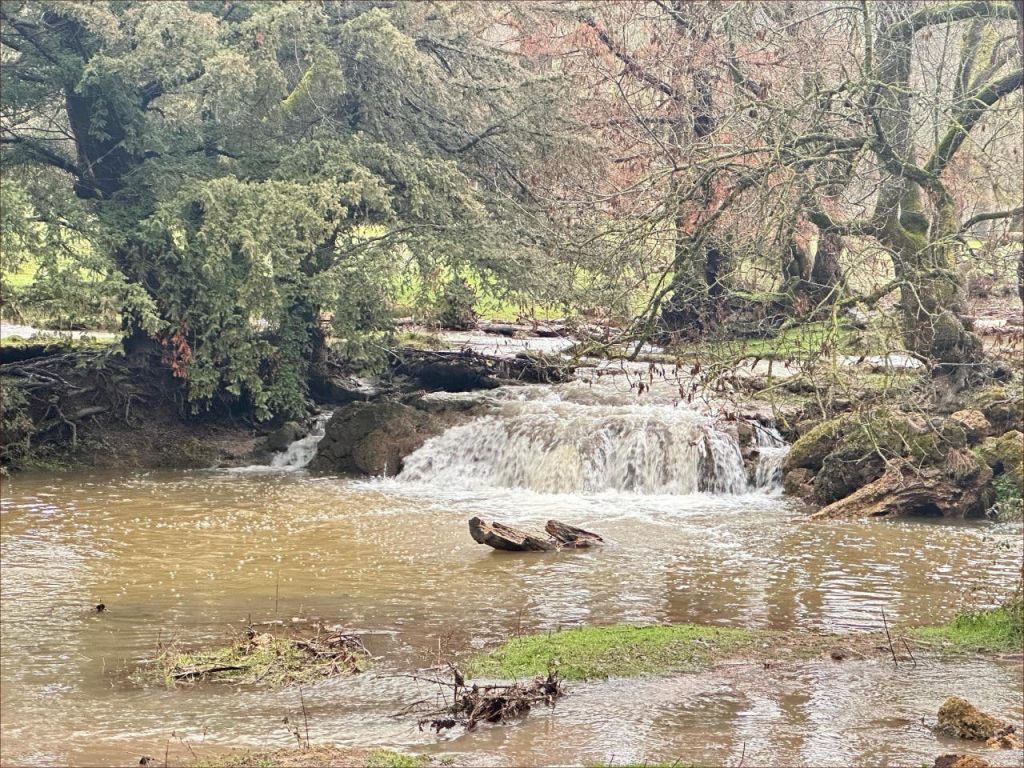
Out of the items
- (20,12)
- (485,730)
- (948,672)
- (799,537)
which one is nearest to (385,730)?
(485,730)

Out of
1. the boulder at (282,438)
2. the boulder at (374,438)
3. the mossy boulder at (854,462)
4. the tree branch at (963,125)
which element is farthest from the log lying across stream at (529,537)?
the boulder at (282,438)

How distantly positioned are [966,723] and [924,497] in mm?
9812

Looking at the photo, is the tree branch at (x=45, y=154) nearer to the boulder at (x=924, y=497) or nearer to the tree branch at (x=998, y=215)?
the boulder at (x=924, y=497)

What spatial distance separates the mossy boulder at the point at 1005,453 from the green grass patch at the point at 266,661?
1087 centimetres

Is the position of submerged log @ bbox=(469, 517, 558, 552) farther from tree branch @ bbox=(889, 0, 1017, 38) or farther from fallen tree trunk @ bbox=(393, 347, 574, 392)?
fallen tree trunk @ bbox=(393, 347, 574, 392)

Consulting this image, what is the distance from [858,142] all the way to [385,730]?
5.61 meters

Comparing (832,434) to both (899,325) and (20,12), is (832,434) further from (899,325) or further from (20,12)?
(20,12)

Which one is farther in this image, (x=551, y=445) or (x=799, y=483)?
(x=551, y=445)

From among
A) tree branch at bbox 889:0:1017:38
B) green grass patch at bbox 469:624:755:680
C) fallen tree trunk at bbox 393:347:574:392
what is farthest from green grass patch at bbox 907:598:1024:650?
fallen tree trunk at bbox 393:347:574:392

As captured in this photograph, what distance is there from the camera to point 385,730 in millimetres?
8188

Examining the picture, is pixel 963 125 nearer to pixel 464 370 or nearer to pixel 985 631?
pixel 985 631

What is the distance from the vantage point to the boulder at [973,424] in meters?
18.0

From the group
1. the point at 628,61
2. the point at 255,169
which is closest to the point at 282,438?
the point at 255,169

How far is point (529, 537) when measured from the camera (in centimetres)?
1459
